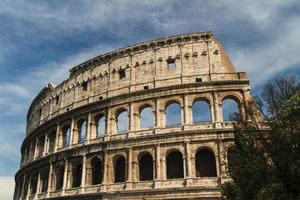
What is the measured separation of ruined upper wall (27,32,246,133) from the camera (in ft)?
74.9

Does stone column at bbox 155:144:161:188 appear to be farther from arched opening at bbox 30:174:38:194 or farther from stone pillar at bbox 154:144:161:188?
arched opening at bbox 30:174:38:194

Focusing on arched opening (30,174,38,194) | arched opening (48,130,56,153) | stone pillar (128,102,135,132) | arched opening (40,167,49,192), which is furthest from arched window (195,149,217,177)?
arched opening (30,174,38,194)

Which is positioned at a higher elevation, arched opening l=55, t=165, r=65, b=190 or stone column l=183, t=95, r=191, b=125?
stone column l=183, t=95, r=191, b=125

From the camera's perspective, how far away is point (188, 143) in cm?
2059

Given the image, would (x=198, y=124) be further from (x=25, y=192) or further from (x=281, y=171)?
(x=25, y=192)

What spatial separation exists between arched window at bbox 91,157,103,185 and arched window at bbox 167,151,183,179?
4971mm

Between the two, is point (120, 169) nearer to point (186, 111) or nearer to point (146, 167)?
point (146, 167)

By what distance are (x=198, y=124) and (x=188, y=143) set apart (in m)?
1.43

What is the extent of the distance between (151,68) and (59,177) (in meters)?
10.7

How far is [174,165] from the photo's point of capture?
69.8ft

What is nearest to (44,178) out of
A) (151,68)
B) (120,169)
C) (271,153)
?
(120,169)

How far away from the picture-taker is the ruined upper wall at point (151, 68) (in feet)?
74.9

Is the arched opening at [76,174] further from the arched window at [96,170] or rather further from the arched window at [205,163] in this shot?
the arched window at [205,163]

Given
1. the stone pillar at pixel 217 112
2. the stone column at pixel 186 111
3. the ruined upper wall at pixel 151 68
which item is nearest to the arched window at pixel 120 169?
the ruined upper wall at pixel 151 68
